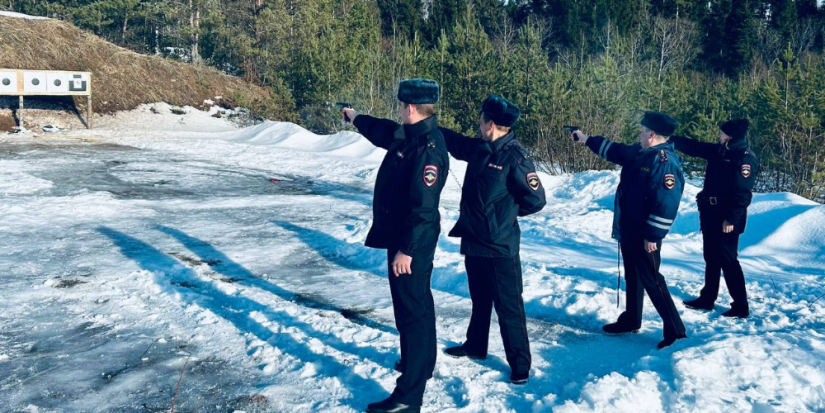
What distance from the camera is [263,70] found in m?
32.8

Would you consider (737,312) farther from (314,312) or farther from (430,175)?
(314,312)

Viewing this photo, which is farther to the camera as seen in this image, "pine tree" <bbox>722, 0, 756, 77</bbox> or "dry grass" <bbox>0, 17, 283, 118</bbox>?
"pine tree" <bbox>722, 0, 756, 77</bbox>

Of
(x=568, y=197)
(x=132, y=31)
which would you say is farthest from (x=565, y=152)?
(x=132, y=31)

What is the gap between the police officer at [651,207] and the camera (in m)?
4.66

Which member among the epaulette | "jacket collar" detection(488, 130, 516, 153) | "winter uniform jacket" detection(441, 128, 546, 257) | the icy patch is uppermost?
"jacket collar" detection(488, 130, 516, 153)

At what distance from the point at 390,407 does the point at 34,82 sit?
22.6 metres

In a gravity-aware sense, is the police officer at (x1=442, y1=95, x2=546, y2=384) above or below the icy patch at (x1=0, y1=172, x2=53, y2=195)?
above

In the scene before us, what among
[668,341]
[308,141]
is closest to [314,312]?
[668,341]

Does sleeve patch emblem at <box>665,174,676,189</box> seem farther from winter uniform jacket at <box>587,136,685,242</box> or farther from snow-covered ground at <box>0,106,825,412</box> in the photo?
snow-covered ground at <box>0,106,825,412</box>

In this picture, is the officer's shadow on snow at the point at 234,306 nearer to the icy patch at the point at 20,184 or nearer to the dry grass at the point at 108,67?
the icy patch at the point at 20,184

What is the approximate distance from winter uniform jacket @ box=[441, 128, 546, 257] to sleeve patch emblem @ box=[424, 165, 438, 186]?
53 centimetres

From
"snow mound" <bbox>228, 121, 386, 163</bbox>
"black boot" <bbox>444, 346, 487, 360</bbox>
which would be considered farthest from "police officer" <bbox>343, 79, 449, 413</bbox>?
"snow mound" <bbox>228, 121, 386, 163</bbox>

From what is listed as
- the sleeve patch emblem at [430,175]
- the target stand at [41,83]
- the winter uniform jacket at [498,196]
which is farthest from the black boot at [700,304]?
the target stand at [41,83]

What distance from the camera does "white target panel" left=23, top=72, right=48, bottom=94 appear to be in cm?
2175
